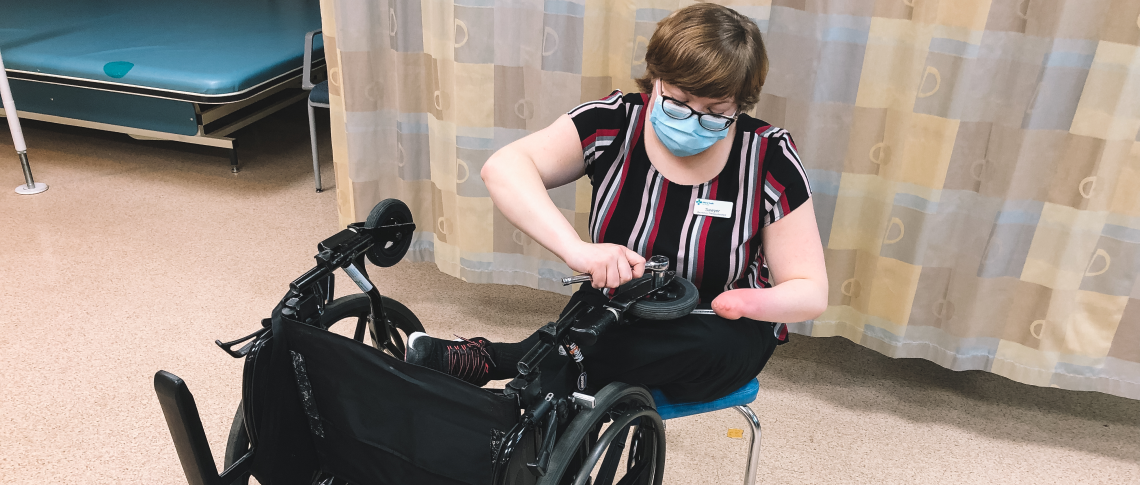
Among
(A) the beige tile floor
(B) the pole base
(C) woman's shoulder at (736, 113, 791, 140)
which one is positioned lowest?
(A) the beige tile floor

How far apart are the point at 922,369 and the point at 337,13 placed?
1867 mm

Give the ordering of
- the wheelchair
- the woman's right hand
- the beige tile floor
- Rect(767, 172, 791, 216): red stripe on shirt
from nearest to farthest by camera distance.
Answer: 1. the wheelchair
2. the woman's right hand
3. Rect(767, 172, 791, 216): red stripe on shirt
4. the beige tile floor

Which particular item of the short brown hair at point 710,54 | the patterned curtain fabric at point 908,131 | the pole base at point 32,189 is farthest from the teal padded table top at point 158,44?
the short brown hair at point 710,54

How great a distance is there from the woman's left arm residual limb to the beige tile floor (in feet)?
2.31

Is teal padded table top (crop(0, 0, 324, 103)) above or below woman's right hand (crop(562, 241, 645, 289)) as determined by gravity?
below

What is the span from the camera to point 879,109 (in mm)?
1764

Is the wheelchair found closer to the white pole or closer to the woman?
the woman

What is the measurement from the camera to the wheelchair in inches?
38.3

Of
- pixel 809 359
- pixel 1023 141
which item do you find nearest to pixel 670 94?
pixel 1023 141

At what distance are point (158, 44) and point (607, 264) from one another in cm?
294

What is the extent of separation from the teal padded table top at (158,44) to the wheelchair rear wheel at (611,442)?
7.62 feet

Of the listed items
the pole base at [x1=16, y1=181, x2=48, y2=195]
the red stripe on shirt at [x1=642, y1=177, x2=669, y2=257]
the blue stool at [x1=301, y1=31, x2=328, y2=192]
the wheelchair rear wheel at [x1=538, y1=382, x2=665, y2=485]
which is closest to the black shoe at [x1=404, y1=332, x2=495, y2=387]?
the wheelchair rear wheel at [x1=538, y1=382, x2=665, y2=485]

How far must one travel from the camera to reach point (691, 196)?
127cm

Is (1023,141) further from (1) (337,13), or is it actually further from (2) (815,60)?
(1) (337,13)
